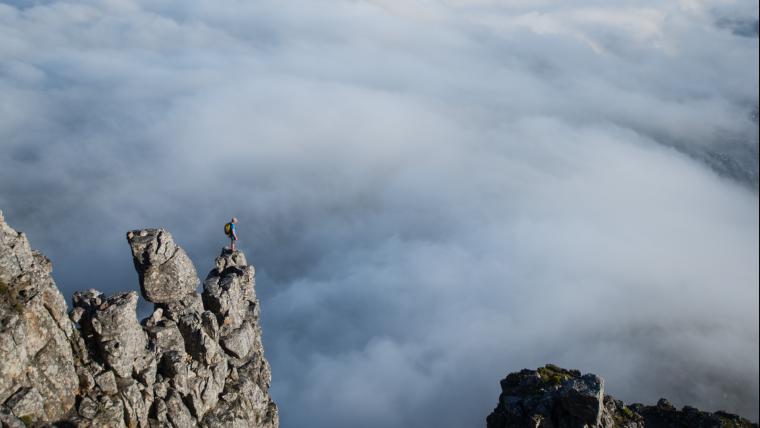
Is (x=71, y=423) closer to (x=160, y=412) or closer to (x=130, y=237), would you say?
(x=160, y=412)

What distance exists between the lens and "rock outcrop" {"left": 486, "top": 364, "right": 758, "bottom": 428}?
6744 cm

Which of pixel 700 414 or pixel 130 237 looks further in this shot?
pixel 700 414

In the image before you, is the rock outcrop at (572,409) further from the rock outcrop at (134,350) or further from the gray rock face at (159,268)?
the gray rock face at (159,268)

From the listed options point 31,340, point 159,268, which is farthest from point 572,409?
point 31,340

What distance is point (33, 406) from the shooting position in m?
46.5

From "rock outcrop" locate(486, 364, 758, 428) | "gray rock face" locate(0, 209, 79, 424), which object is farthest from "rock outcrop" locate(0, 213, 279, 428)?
"rock outcrop" locate(486, 364, 758, 428)

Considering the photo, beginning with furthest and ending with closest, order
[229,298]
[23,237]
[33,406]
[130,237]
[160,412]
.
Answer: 1. [229,298]
2. [130,237]
3. [160,412]
4. [23,237]
5. [33,406]

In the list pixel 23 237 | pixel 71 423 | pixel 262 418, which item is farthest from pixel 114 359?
pixel 262 418

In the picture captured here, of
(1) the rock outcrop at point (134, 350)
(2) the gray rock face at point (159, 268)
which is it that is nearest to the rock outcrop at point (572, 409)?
(1) the rock outcrop at point (134, 350)

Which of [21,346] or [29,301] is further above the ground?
[29,301]

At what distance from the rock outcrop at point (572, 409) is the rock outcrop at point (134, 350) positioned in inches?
1236

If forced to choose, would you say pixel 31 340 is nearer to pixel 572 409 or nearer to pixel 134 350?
pixel 134 350

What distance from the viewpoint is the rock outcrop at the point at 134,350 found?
48.2 metres

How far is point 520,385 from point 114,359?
54153mm
